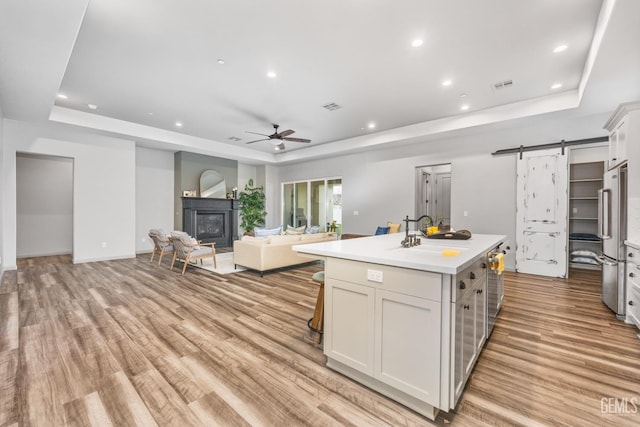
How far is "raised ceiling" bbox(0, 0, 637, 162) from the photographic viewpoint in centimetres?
261

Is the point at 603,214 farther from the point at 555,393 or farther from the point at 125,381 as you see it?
the point at 125,381

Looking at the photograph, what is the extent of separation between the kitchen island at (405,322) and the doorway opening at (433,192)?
5164 mm

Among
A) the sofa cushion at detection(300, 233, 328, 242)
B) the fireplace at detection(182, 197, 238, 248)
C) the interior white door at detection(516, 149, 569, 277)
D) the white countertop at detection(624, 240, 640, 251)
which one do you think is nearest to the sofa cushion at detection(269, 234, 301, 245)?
the sofa cushion at detection(300, 233, 328, 242)

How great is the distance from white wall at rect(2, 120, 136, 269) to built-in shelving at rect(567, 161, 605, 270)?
9.90 metres

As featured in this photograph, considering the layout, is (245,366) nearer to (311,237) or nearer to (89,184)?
(311,237)

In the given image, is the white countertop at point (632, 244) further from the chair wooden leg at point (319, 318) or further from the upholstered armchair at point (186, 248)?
the upholstered armchair at point (186, 248)

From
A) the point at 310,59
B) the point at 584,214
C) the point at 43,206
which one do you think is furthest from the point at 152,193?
the point at 584,214

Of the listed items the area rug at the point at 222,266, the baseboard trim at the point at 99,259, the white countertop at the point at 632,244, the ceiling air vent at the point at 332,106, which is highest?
the ceiling air vent at the point at 332,106

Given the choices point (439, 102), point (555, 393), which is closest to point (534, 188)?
point (439, 102)

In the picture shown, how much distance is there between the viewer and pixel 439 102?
15.9 feet

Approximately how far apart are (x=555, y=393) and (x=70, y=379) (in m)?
3.39

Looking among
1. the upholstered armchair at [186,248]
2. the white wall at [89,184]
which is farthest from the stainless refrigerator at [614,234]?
the white wall at [89,184]

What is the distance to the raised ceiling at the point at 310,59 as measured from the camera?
261cm

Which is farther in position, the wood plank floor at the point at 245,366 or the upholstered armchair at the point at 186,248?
the upholstered armchair at the point at 186,248
